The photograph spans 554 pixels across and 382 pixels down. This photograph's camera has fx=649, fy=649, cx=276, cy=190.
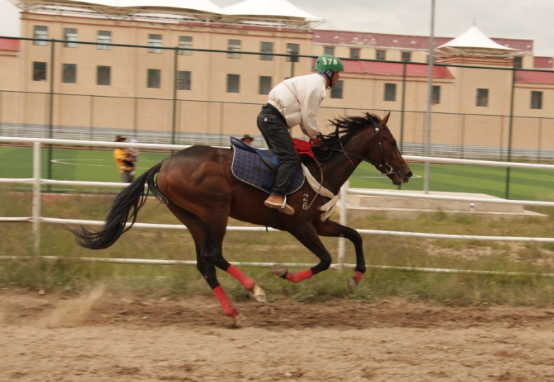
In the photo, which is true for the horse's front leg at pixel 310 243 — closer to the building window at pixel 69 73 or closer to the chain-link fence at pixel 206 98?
the chain-link fence at pixel 206 98

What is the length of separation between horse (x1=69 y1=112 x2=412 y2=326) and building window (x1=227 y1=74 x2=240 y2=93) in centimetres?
955

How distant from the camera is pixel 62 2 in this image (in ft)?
124

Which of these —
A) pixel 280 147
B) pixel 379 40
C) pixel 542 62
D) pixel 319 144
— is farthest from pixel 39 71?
pixel 542 62

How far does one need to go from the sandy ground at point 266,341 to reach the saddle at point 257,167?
125 cm

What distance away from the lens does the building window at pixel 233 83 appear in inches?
625

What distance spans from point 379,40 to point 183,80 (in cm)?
5332

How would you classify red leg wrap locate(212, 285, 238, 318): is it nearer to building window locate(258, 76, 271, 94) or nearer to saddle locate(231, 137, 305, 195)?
saddle locate(231, 137, 305, 195)

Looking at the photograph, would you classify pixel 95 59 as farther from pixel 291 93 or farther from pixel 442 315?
pixel 442 315

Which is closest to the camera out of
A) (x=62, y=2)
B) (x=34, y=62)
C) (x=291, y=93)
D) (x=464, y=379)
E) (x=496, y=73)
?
(x=464, y=379)

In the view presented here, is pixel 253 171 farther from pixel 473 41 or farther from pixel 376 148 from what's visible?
pixel 473 41

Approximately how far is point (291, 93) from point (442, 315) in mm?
2617

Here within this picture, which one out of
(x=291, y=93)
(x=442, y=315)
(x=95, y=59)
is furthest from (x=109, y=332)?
(x=95, y=59)

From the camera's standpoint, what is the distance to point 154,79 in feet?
51.1

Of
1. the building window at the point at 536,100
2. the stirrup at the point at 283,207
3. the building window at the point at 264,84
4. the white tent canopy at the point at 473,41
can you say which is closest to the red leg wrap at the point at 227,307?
the stirrup at the point at 283,207
